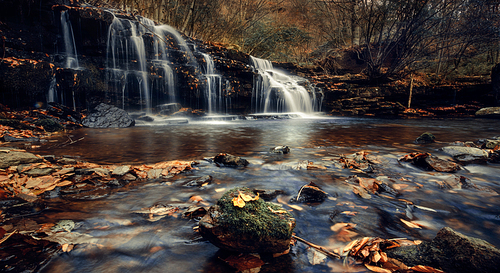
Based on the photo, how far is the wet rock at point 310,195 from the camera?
2301 mm

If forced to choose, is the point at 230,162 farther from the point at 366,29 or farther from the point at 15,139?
the point at 366,29

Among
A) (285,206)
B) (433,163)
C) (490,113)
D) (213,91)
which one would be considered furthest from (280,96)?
(285,206)

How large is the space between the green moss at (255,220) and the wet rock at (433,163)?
298 centimetres

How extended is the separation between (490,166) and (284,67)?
688 inches

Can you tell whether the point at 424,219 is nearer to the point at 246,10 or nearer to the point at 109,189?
the point at 109,189

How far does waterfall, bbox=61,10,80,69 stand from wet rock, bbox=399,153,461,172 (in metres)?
13.3

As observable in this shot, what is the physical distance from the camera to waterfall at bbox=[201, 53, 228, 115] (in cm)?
1306

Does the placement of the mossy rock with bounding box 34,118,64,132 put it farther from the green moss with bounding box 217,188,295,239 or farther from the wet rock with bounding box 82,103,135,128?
the green moss with bounding box 217,188,295,239

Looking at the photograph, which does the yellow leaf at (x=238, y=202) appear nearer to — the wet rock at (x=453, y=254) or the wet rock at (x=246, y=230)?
the wet rock at (x=246, y=230)

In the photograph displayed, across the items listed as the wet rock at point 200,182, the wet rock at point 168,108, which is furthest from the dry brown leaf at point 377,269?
the wet rock at point 168,108

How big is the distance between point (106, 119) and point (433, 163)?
33.5 ft

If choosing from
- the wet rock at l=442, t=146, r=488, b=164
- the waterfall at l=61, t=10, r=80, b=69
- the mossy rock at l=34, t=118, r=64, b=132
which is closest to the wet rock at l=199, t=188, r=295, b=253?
the wet rock at l=442, t=146, r=488, b=164

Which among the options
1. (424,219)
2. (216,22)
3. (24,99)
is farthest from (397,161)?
(216,22)

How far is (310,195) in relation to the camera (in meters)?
2.33
